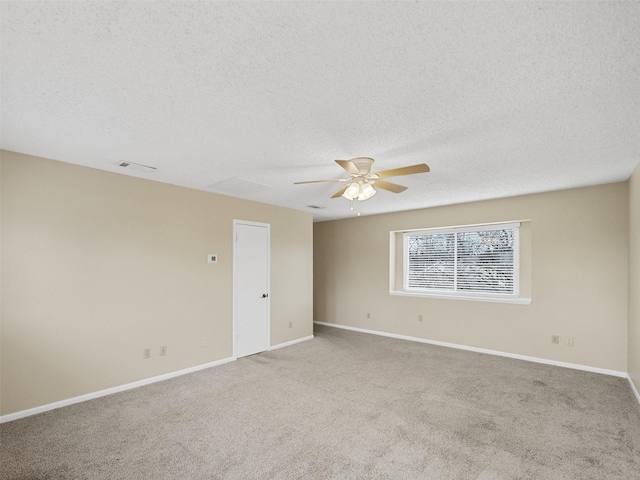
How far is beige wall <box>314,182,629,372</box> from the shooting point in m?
4.02

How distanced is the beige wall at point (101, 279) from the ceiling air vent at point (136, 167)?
0.33 m

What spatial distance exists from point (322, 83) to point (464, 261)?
182 inches

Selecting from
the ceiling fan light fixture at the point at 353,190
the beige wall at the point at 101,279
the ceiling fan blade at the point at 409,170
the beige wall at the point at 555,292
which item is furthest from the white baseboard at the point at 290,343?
the ceiling fan blade at the point at 409,170

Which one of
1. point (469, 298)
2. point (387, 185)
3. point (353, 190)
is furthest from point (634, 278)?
point (353, 190)

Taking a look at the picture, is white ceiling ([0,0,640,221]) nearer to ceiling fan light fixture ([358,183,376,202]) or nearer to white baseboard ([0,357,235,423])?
ceiling fan light fixture ([358,183,376,202])

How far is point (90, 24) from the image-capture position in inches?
53.9

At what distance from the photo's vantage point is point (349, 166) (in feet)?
8.71

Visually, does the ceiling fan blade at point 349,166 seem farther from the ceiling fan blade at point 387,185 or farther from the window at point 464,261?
the window at point 464,261

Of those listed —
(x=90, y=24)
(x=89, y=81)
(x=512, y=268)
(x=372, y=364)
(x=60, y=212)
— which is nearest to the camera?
(x=90, y=24)

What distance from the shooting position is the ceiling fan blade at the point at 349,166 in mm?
2549

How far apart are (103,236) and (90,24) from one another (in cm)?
270

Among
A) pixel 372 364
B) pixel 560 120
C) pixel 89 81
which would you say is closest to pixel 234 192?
pixel 89 81

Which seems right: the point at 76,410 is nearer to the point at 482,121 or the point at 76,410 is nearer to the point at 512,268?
the point at 482,121

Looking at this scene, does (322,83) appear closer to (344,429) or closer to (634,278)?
(344,429)
